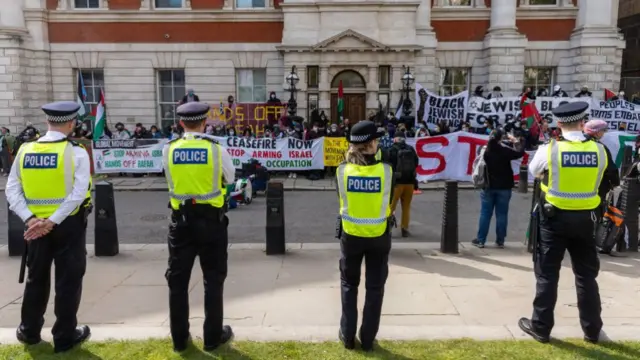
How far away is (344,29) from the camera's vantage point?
20.7m

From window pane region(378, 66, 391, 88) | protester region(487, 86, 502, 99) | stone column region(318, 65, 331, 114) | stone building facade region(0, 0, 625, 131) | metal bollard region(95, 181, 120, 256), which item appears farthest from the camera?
window pane region(378, 66, 391, 88)

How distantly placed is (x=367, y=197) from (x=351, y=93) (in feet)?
58.6

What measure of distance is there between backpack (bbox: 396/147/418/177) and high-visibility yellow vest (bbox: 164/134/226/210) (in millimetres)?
4971

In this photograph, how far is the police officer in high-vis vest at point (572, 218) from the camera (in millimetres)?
4305

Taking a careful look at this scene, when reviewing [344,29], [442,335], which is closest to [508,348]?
[442,335]

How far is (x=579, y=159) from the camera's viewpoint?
4301 mm

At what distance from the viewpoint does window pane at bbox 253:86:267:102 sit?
22.4 metres

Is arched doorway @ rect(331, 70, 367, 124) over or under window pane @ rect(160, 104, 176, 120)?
over

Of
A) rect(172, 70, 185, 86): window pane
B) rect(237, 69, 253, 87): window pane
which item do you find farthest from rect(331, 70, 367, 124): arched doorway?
rect(172, 70, 185, 86): window pane

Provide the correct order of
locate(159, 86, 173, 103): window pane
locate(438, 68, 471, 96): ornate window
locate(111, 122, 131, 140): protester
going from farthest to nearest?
locate(159, 86, 173, 103): window pane < locate(438, 68, 471, 96): ornate window < locate(111, 122, 131, 140): protester

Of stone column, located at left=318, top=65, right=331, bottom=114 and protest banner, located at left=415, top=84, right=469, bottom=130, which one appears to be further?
stone column, located at left=318, top=65, right=331, bottom=114

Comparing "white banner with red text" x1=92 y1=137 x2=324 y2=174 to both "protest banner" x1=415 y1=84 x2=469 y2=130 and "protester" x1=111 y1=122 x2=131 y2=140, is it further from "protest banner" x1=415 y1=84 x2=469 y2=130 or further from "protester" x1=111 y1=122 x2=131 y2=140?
"protest banner" x1=415 y1=84 x2=469 y2=130

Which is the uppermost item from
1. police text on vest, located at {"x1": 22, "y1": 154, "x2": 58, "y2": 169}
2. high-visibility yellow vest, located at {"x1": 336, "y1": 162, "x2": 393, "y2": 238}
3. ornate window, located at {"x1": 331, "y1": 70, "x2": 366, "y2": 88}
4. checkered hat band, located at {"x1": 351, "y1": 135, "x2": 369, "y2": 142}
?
ornate window, located at {"x1": 331, "y1": 70, "x2": 366, "y2": 88}

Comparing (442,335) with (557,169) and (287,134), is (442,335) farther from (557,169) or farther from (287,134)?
(287,134)
